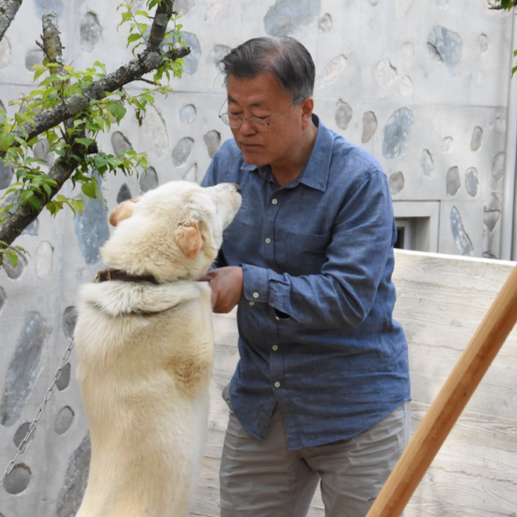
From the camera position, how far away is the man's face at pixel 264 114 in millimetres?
2055

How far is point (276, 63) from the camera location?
2049 mm

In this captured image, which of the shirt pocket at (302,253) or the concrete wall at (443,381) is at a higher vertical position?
the shirt pocket at (302,253)

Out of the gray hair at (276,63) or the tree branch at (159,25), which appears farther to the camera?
the tree branch at (159,25)

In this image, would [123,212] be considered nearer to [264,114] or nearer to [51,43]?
[264,114]

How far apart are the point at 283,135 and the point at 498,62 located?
4.18 metres

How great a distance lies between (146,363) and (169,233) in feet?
1.40

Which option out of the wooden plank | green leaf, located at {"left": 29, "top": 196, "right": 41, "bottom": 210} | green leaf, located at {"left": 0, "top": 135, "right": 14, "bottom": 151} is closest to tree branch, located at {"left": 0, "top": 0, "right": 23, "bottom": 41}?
green leaf, located at {"left": 0, "top": 135, "right": 14, "bottom": 151}

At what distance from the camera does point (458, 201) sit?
5.57 metres

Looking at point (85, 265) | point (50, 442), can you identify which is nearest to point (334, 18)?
point (85, 265)

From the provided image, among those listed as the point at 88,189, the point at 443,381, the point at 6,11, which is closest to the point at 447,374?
the point at 443,381

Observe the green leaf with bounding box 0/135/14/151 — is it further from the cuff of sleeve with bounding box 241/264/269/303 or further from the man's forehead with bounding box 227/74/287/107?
the cuff of sleeve with bounding box 241/264/269/303

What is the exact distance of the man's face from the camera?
205 centimetres

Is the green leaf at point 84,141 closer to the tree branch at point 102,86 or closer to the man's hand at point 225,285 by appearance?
the tree branch at point 102,86

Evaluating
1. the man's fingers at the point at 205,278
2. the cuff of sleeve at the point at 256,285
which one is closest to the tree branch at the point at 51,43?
the man's fingers at the point at 205,278
